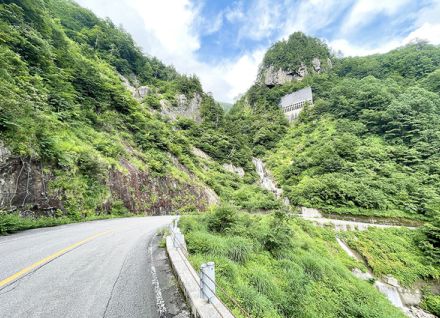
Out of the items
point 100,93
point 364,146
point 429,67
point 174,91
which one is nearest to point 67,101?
point 100,93

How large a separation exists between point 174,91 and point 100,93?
30.8 m

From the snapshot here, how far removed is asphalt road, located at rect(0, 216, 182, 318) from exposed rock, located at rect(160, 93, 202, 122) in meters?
44.1

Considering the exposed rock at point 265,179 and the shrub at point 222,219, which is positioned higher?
the exposed rock at point 265,179

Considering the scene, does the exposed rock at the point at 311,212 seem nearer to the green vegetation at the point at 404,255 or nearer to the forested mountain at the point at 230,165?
the forested mountain at the point at 230,165

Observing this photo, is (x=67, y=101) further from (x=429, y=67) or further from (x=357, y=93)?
(x=429, y=67)

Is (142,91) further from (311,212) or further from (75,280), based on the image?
(75,280)

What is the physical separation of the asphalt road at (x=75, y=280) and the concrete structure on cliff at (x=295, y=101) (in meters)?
69.7

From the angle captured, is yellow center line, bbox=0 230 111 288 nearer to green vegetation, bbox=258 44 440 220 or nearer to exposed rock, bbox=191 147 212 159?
green vegetation, bbox=258 44 440 220

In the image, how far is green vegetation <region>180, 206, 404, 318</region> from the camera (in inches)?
226

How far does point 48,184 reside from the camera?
11.9m

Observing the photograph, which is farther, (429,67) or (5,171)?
(429,67)

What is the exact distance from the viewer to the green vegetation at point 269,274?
573 cm

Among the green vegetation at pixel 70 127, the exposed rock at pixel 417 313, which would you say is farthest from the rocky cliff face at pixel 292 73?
the exposed rock at pixel 417 313

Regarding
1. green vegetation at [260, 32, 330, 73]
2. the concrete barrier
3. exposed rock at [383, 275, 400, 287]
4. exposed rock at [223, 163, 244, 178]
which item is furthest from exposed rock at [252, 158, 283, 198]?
green vegetation at [260, 32, 330, 73]
